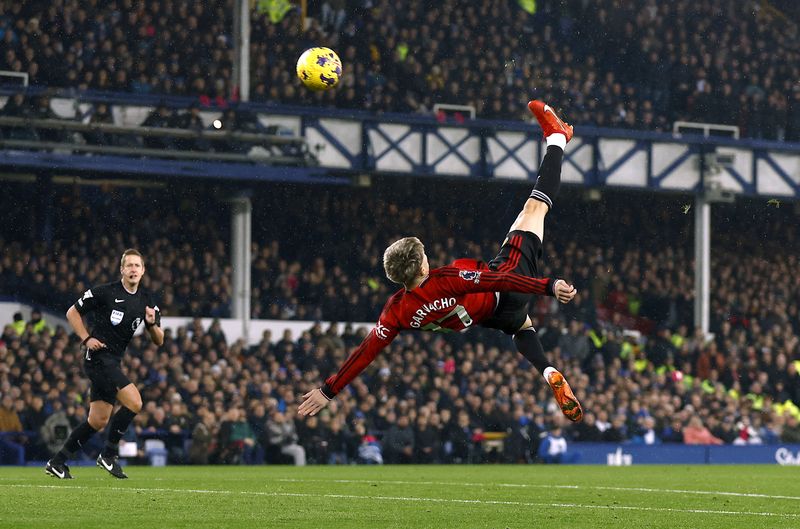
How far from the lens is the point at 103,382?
1393cm

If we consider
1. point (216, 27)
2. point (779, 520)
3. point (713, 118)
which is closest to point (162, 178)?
point (216, 27)

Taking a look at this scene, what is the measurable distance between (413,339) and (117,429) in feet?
41.0

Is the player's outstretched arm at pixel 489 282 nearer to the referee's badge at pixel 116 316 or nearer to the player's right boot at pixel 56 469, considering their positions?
the referee's badge at pixel 116 316

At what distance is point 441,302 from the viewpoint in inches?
395

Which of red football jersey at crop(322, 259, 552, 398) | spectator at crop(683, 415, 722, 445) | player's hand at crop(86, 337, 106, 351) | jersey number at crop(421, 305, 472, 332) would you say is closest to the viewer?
red football jersey at crop(322, 259, 552, 398)

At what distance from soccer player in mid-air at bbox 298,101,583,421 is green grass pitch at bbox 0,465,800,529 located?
88 cm

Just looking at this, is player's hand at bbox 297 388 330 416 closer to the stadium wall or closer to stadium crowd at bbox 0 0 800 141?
the stadium wall

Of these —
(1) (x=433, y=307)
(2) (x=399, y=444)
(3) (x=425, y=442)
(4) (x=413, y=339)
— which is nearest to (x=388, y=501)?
(1) (x=433, y=307)

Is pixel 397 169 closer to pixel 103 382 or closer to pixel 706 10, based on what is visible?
pixel 706 10

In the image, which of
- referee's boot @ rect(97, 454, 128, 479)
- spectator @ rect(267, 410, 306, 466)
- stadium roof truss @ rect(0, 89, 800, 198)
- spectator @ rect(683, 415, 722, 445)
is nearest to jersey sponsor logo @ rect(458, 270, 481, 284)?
referee's boot @ rect(97, 454, 128, 479)

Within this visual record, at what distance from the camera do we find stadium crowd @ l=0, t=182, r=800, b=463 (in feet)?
73.3

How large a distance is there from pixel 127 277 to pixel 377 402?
11.0 metres

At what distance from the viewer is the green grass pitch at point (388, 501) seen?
9.53m

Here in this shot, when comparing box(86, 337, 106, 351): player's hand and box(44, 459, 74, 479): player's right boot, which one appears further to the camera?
box(44, 459, 74, 479): player's right boot
